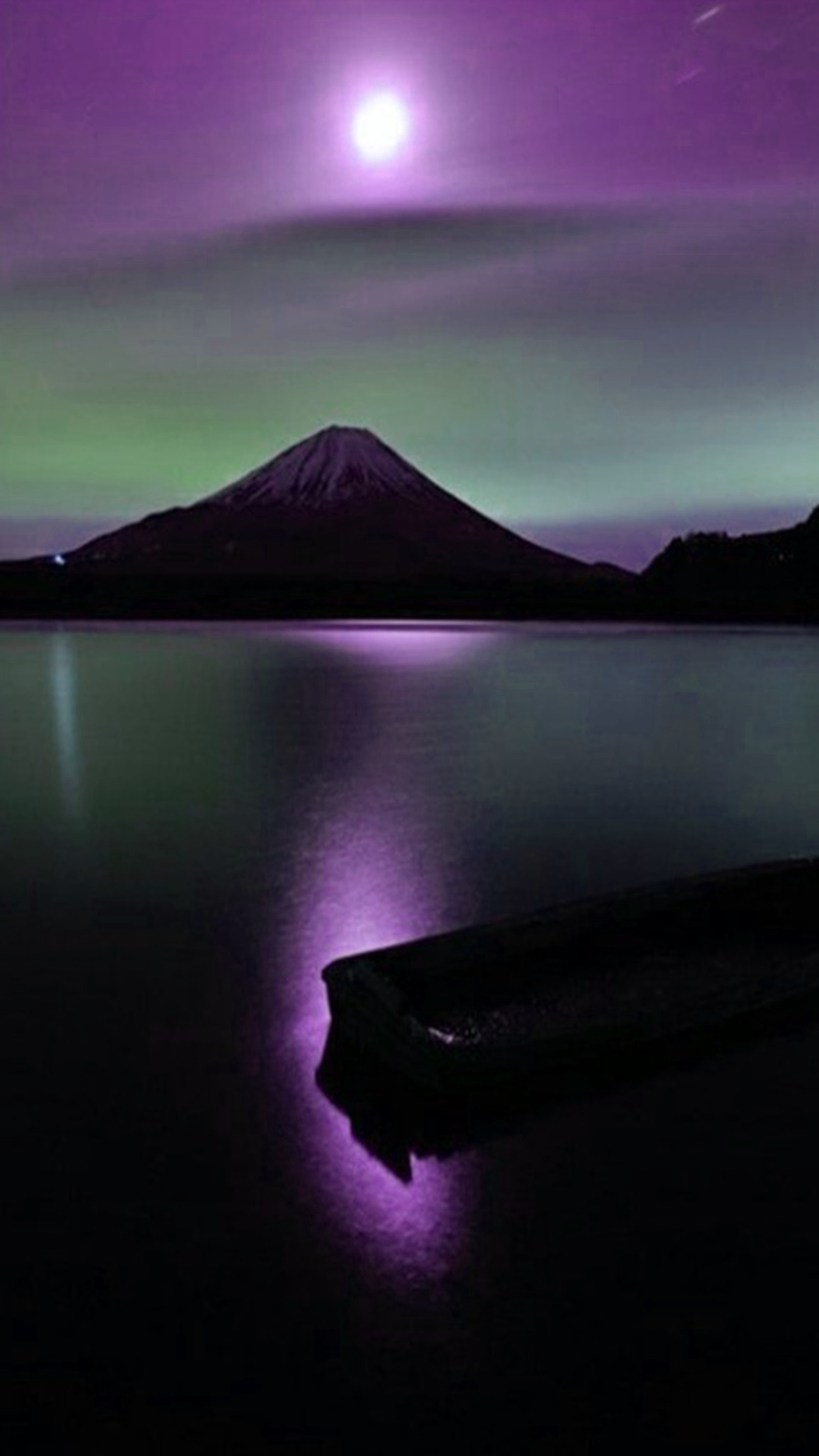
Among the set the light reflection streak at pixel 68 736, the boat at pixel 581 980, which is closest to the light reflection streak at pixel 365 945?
the boat at pixel 581 980

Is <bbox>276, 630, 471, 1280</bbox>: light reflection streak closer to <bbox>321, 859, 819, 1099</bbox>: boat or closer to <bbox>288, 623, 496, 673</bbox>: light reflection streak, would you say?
<bbox>321, 859, 819, 1099</bbox>: boat

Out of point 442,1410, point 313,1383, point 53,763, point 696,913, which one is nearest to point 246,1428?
point 313,1383

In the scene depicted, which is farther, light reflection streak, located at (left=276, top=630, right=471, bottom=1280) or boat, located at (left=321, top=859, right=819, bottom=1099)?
boat, located at (left=321, top=859, right=819, bottom=1099)

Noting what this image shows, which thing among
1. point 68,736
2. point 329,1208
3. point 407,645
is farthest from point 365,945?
point 407,645

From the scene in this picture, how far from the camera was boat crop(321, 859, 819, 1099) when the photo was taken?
8.45m

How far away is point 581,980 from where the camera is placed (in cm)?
1051

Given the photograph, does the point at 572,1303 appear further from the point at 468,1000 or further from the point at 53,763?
the point at 53,763

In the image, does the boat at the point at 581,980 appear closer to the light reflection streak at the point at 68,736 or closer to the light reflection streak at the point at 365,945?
the light reflection streak at the point at 365,945

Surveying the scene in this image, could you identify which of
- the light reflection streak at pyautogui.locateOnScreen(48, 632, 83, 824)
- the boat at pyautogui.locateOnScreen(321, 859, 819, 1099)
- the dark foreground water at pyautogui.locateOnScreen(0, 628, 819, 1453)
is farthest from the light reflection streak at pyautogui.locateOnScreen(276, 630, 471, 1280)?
the light reflection streak at pyautogui.locateOnScreen(48, 632, 83, 824)

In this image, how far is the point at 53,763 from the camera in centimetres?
3241

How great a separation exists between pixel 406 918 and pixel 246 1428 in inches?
396

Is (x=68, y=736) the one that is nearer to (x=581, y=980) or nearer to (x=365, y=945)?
(x=365, y=945)

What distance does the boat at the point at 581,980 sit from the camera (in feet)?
27.7

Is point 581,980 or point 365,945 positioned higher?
point 581,980
